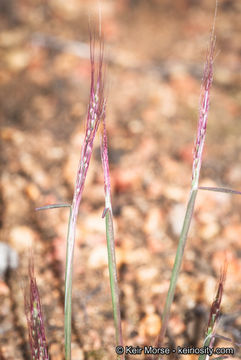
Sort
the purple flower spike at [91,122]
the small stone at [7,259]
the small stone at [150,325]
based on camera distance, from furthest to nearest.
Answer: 1. the small stone at [7,259]
2. the small stone at [150,325]
3. the purple flower spike at [91,122]

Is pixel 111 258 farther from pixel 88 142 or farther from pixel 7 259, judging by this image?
pixel 7 259

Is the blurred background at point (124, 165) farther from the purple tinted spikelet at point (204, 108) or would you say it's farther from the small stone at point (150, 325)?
the purple tinted spikelet at point (204, 108)

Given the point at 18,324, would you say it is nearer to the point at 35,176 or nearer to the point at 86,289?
the point at 86,289

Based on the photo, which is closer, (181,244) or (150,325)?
(181,244)

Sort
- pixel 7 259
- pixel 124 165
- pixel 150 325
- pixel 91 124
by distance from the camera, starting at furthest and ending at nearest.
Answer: pixel 124 165 → pixel 7 259 → pixel 150 325 → pixel 91 124

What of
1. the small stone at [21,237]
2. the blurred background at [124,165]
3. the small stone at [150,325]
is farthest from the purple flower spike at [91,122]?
the small stone at [21,237]

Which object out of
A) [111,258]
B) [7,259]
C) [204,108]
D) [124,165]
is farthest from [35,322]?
[124,165]

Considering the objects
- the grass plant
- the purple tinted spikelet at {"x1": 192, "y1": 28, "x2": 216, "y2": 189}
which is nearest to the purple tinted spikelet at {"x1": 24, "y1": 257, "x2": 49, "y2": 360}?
the grass plant

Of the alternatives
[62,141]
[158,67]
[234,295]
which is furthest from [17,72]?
[234,295]

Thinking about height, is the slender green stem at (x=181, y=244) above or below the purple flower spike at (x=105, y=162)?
below
